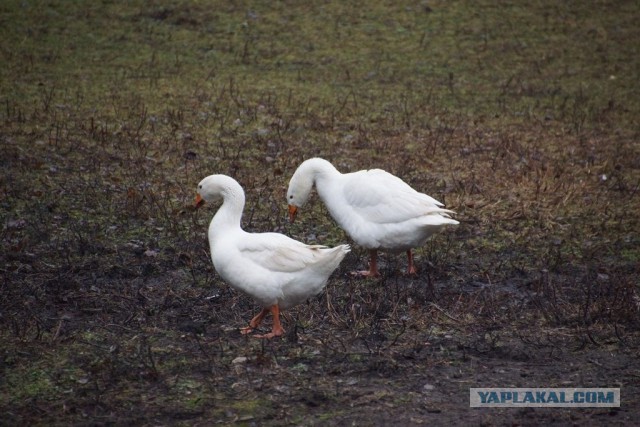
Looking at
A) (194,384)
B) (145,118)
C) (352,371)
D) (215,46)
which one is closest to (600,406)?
(352,371)

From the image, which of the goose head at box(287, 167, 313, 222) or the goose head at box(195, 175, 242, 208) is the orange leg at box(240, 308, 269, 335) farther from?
the goose head at box(287, 167, 313, 222)

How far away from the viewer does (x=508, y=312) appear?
7066 mm

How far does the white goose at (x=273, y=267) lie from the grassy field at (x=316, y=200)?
0.26m

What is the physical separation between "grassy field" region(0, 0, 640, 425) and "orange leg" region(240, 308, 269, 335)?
11 cm

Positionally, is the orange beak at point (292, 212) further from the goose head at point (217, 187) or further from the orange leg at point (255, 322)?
the orange leg at point (255, 322)

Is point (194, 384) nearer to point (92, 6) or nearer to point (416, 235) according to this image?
point (416, 235)

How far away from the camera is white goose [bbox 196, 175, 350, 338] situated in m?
6.37

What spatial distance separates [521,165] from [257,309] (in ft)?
17.8

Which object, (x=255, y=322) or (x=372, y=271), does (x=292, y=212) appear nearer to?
(x=372, y=271)

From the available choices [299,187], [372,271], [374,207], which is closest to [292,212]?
[299,187]

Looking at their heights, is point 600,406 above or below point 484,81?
below

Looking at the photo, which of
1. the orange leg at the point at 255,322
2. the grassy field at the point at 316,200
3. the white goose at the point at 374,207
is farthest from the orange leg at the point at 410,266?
the orange leg at the point at 255,322

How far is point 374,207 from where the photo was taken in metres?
7.96

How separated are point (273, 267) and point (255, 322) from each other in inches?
19.3
